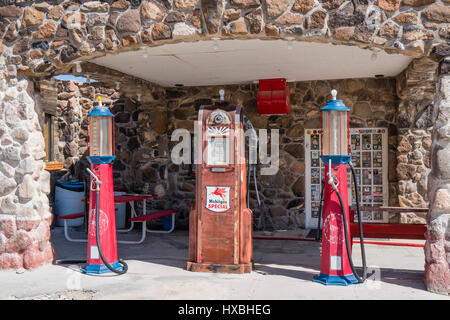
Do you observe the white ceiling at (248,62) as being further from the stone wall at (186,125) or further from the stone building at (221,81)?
the stone wall at (186,125)

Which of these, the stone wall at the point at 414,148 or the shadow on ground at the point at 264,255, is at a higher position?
the stone wall at the point at 414,148

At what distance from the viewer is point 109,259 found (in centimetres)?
512

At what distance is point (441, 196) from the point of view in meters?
4.27

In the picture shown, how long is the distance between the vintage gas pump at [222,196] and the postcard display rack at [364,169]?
3.21 metres

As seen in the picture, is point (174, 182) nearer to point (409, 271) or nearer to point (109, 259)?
point (109, 259)

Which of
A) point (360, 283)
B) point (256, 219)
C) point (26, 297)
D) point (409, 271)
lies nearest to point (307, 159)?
point (256, 219)

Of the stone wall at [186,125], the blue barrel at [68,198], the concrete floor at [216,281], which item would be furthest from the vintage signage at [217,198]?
the blue barrel at [68,198]

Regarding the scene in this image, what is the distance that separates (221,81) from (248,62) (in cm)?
167

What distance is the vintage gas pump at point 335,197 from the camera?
456 cm

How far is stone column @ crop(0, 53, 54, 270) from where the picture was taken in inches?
208

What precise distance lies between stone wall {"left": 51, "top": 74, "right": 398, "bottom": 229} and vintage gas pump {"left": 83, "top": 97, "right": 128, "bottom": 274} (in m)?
2.69

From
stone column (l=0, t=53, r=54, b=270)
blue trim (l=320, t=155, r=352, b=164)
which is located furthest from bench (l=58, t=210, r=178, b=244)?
blue trim (l=320, t=155, r=352, b=164)

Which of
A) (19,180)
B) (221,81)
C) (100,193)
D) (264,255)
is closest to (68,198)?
(19,180)

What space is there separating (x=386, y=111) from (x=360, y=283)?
4.02 meters
